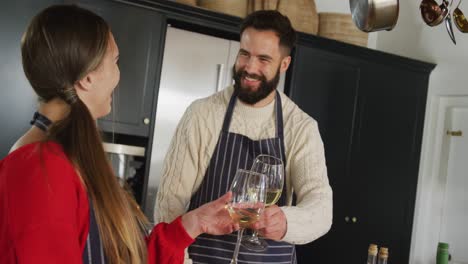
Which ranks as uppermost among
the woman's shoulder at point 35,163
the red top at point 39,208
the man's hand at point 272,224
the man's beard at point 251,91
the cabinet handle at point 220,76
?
the cabinet handle at point 220,76

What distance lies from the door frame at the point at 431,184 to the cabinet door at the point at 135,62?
2110 millimetres

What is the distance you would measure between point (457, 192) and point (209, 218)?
303 centimetres

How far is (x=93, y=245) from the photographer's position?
968mm

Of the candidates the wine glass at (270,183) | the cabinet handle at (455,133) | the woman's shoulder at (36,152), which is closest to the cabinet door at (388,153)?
the cabinet handle at (455,133)

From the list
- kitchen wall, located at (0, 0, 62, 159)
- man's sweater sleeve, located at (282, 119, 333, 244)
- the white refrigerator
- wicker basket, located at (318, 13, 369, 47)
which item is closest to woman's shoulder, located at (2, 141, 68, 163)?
man's sweater sleeve, located at (282, 119, 333, 244)

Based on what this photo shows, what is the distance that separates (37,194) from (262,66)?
4.16 feet

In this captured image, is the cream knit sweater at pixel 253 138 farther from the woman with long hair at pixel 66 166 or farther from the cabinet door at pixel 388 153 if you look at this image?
the cabinet door at pixel 388 153

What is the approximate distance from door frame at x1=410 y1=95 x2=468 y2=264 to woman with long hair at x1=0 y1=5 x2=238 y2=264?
3.39m

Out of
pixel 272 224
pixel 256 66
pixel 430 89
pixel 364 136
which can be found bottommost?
pixel 272 224

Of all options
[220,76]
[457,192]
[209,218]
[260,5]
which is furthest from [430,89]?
[209,218]

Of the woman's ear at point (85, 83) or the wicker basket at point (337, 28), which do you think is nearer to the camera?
the woman's ear at point (85, 83)

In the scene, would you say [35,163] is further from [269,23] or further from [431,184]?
[431,184]

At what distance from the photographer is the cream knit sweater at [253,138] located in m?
1.81

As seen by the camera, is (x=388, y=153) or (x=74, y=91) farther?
(x=388, y=153)
